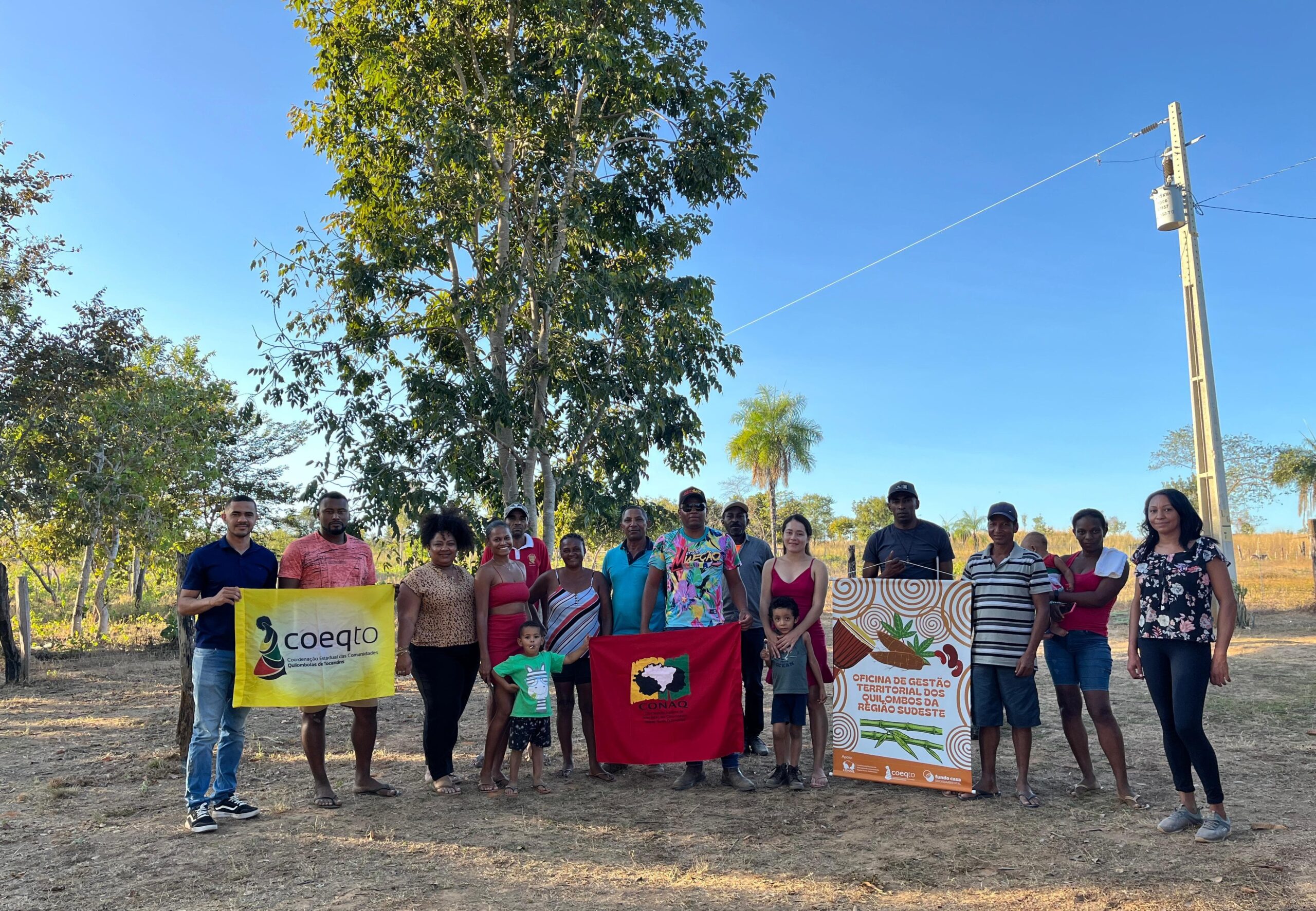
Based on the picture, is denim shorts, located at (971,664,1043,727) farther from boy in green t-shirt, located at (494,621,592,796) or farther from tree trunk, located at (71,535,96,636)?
tree trunk, located at (71,535,96,636)

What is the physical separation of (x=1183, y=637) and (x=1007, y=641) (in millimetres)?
1020

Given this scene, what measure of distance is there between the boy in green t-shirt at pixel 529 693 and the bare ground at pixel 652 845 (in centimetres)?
26

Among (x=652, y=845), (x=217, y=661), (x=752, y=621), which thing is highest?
(x=752, y=621)

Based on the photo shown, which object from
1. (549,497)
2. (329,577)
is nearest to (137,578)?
(549,497)

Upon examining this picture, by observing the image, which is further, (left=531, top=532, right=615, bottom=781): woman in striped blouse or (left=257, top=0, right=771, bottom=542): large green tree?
(left=257, top=0, right=771, bottom=542): large green tree

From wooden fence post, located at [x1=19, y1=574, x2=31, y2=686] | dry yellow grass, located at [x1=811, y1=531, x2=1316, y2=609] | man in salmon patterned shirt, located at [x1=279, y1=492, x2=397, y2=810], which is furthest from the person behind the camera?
dry yellow grass, located at [x1=811, y1=531, x2=1316, y2=609]

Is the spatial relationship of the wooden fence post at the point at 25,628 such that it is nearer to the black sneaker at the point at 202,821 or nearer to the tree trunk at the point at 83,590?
the tree trunk at the point at 83,590

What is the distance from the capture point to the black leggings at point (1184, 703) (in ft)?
15.7

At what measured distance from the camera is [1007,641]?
18.3 feet

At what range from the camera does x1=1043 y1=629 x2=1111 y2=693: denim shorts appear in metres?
5.52

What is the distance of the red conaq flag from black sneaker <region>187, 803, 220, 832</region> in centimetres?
250

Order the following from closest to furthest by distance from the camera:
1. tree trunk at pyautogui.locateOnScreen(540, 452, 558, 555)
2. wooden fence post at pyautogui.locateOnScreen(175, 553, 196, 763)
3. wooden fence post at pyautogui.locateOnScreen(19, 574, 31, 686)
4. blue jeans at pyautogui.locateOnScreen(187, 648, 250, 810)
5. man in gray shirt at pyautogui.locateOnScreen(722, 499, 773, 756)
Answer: blue jeans at pyautogui.locateOnScreen(187, 648, 250, 810), man in gray shirt at pyautogui.locateOnScreen(722, 499, 773, 756), wooden fence post at pyautogui.locateOnScreen(175, 553, 196, 763), wooden fence post at pyautogui.locateOnScreen(19, 574, 31, 686), tree trunk at pyautogui.locateOnScreen(540, 452, 558, 555)

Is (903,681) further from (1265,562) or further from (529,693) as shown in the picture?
(1265,562)

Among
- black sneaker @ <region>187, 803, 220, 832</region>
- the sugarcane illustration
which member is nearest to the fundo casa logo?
A: the sugarcane illustration
